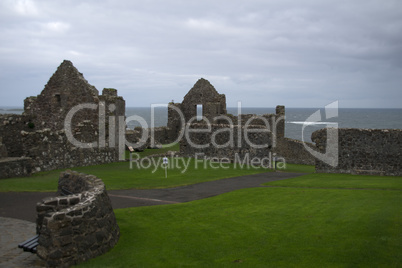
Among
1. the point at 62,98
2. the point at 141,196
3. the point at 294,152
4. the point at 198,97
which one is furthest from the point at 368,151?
the point at 198,97

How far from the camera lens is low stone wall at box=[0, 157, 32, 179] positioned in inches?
737

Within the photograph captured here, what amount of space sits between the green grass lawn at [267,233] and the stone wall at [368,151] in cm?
871

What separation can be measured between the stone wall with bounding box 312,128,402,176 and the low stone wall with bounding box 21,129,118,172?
13.1 m

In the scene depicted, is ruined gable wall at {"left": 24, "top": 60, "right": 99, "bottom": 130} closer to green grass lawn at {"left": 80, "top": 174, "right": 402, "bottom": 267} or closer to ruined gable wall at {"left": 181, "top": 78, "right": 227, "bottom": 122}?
ruined gable wall at {"left": 181, "top": 78, "right": 227, "bottom": 122}

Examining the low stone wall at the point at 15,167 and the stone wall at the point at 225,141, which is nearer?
the low stone wall at the point at 15,167

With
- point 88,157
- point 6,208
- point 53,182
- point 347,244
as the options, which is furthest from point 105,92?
point 347,244

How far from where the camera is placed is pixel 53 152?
21.7 metres

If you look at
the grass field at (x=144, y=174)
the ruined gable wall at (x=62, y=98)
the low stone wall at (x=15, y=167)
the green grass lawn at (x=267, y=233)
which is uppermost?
the ruined gable wall at (x=62, y=98)

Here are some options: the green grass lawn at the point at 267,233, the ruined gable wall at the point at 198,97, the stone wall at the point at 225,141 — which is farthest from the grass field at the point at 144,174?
the ruined gable wall at the point at 198,97

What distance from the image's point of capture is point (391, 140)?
22531 mm

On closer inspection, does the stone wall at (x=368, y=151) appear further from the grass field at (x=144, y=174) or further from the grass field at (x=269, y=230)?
the grass field at (x=269, y=230)

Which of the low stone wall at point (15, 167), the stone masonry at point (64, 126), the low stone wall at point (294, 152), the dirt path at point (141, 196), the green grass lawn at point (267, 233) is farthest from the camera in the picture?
the low stone wall at point (294, 152)

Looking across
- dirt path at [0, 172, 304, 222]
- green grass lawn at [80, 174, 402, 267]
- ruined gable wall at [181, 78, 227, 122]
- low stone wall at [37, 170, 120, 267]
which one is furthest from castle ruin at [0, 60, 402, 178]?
low stone wall at [37, 170, 120, 267]

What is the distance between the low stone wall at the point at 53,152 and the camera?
20.8 meters
